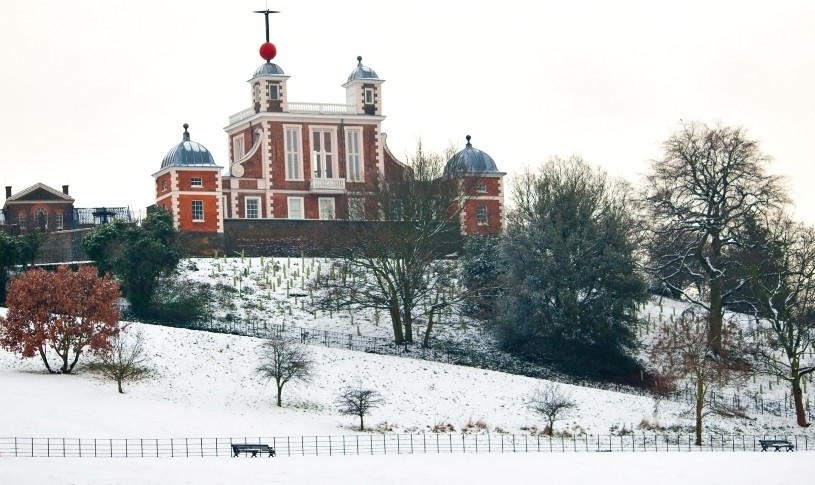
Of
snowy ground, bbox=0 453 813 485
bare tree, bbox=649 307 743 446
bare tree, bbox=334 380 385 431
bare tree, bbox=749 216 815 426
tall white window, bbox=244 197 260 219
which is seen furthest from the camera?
tall white window, bbox=244 197 260 219

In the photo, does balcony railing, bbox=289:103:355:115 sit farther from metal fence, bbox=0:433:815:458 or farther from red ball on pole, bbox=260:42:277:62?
metal fence, bbox=0:433:815:458

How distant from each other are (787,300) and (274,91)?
3513 cm

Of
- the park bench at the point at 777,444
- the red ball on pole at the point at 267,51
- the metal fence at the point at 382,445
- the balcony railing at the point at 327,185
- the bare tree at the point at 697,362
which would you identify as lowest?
the park bench at the point at 777,444

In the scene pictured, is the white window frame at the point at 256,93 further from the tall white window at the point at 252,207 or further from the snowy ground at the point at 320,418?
Result: the snowy ground at the point at 320,418

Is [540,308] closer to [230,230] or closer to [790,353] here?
[790,353]

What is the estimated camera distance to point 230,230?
98.6 m

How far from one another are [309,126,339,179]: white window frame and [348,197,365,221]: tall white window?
13.4m

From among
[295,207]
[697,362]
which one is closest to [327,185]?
[295,207]

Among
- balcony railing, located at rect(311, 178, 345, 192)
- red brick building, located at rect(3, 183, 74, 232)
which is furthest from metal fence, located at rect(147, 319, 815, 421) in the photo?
red brick building, located at rect(3, 183, 74, 232)

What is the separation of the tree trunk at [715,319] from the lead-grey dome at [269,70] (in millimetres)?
30316

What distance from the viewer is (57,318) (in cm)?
7544

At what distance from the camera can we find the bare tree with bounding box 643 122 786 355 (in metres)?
83.6

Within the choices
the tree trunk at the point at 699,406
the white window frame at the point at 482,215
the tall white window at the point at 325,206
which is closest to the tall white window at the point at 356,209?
the tall white window at the point at 325,206

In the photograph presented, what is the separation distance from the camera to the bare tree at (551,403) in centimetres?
7250
